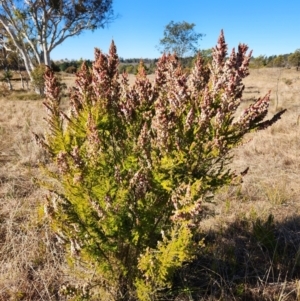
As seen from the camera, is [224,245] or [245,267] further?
[224,245]

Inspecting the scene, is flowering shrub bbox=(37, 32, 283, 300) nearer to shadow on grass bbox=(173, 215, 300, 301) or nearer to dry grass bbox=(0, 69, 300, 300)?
dry grass bbox=(0, 69, 300, 300)

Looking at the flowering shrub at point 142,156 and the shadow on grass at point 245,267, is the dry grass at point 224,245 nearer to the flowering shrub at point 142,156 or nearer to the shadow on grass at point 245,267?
the shadow on grass at point 245,267

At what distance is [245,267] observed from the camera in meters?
2.88

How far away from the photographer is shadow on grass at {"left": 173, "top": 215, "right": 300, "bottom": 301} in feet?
8.23

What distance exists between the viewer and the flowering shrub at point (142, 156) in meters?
1.63

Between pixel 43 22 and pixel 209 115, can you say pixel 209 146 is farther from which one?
pixel 43 22

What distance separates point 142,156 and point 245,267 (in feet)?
5.71

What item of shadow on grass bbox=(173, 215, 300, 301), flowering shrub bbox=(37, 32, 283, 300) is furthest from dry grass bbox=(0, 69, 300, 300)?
flowering shrub bbox=(37, 32, 283, 300)

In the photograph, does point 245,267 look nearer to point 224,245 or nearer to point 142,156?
point 224,245

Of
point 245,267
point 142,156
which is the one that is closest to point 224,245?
point 245,267

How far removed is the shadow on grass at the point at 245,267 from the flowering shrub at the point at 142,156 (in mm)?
640

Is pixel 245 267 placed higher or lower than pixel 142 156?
lower

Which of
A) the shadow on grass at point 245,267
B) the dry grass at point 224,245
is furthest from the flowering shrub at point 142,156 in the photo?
the shadow on grass at point 245,267

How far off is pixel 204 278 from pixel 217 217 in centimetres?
110
